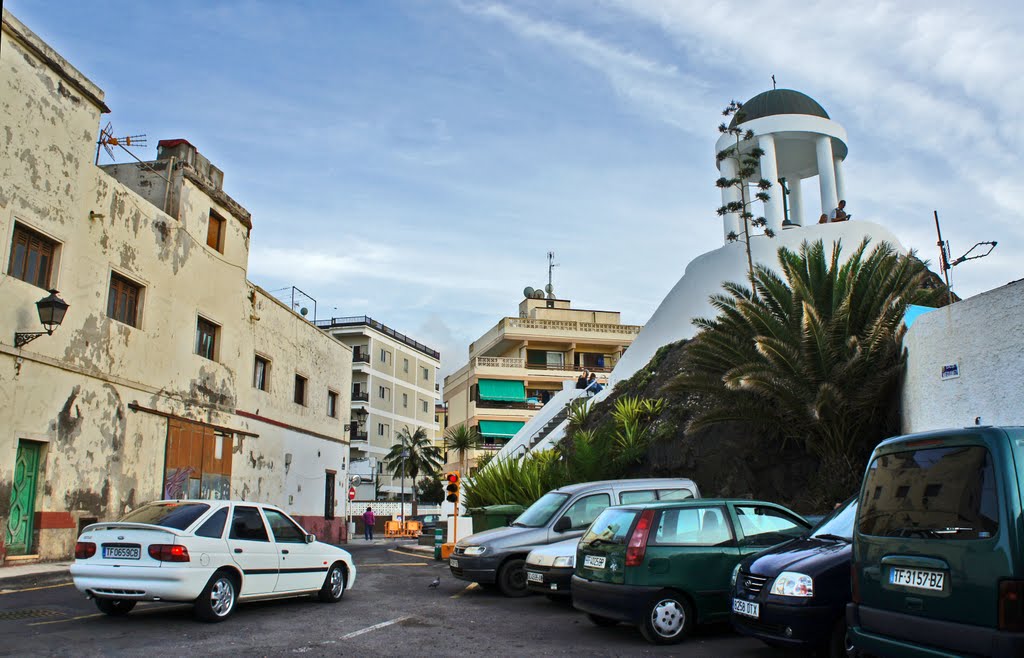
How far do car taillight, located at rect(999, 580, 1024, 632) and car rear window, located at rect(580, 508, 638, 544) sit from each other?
13.7ft

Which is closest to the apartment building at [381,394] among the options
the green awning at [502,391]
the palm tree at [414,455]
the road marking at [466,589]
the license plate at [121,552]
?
the palm tree at [414,455]

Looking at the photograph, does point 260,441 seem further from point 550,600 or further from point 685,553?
point 685,553

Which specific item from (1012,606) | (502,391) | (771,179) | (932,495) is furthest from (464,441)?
(1012,606)

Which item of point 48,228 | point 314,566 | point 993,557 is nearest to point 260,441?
point 48,228

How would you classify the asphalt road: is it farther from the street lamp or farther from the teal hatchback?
the street lamp

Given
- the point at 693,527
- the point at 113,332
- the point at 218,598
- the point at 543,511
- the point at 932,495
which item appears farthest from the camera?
the point at 113,332

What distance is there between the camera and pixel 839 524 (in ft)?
25.3

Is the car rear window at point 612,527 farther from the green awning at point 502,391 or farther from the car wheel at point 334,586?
the green awning at point 502,391

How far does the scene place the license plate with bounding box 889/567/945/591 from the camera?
→ 4.90 m

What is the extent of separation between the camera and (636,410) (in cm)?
2545

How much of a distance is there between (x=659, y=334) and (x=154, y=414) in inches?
784

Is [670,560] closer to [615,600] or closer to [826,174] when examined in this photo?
[615,600]

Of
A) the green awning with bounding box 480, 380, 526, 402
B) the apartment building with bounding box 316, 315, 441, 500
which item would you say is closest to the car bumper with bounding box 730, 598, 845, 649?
the green awning with bounding box 480, 380, 526, 402

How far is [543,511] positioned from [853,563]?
7176 millimetres
